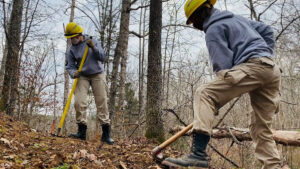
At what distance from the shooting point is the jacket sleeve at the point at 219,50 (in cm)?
258

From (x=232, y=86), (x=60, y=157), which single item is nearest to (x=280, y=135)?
(x=232, y=86)

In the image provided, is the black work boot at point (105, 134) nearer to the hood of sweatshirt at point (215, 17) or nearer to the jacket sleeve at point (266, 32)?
the hood of sweatshirt at point (215, 17)

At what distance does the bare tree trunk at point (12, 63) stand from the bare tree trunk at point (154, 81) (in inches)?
157

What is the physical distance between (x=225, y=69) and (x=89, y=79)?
3468mm

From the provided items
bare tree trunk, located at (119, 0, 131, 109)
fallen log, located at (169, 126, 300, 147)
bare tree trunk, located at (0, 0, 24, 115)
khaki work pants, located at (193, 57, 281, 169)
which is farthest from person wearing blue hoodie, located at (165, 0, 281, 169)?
bare tree trunk, located at (119, 0, 131, 109)

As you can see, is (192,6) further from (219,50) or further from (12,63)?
(12,63)

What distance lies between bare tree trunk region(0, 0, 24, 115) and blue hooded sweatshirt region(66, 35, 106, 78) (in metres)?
2.45

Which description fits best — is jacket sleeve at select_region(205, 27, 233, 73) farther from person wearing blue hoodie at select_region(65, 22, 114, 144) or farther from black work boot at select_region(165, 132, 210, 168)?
person wearing blue hoodie at select_region(65, 22, 114, 144)

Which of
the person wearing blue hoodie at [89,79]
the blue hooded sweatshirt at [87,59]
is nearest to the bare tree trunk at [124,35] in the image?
the blue hooded sweatshirt at [87,59]

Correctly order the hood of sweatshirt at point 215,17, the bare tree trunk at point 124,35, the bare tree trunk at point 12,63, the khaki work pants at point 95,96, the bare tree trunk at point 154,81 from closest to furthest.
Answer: the hood of sweatshirt at point 215,17, the khaki work pants at point 95,96, the bare tree trunk at point 154,81, the bare tree trunk at point 12,63, the bare tree trunk at point 124,35

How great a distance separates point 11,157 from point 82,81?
2523 mm

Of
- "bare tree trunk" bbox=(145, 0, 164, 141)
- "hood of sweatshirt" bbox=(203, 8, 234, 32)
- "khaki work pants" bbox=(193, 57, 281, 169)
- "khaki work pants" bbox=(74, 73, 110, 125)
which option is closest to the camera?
"khaki work pants" bbox=(193, 57, 281, 169)

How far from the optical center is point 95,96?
17.1 ft

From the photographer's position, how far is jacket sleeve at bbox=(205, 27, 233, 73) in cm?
258
